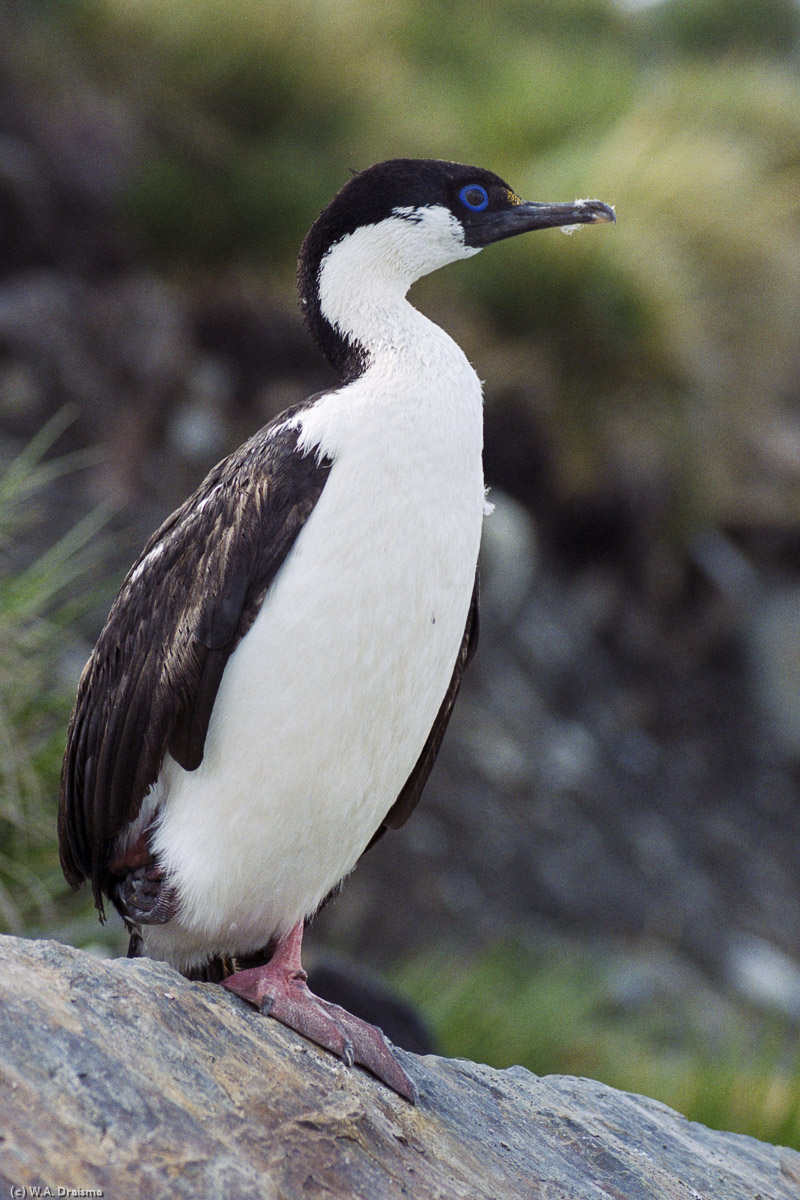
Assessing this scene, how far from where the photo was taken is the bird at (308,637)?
2.38 m

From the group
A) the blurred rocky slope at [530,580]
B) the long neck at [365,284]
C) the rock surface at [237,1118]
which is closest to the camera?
the rock surface at [237,1118]

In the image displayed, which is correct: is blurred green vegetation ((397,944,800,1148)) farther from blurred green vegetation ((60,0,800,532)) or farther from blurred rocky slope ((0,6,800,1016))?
blurred green vegetation ((60,0,800,532))

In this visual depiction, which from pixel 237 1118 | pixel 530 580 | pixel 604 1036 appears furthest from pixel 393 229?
pixel 530 580

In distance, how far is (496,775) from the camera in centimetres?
708

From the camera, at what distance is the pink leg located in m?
2.36

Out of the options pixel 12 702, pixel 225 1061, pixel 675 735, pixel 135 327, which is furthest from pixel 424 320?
pixel 675 735

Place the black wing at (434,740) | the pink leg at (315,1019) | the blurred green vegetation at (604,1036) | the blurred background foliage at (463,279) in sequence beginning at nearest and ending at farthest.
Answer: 1. the pink leg at (315,1019)
2. the black wing at (434,740)
3. the blurred green vegetation at (604,1036)
4. the blurred background foliage at (463,279)

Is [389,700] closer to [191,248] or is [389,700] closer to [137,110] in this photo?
[191,248]

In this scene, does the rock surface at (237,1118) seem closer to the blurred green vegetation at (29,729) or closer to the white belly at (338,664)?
the white belly at (338,664)

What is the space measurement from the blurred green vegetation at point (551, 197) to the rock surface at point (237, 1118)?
19.6ft

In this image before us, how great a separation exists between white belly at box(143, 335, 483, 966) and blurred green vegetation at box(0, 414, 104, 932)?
4.92 ft

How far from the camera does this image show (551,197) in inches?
313

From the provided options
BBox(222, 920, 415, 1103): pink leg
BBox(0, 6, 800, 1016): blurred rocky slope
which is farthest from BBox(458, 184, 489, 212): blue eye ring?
BBox(0, 6, 800, 1016): blurred rocky slope

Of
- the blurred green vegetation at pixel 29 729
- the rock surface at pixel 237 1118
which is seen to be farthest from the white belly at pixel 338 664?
the blurred green vegetation at pixel 29 729
